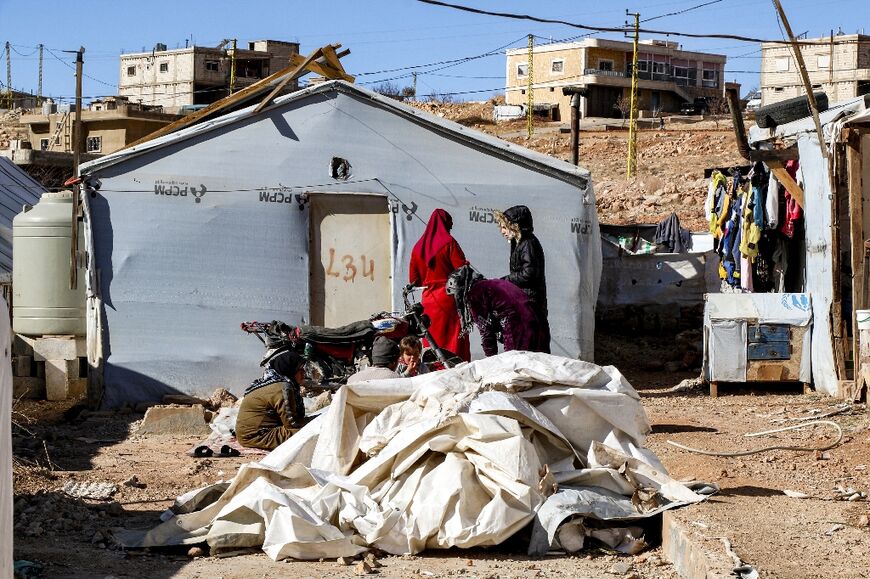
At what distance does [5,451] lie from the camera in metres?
3.42

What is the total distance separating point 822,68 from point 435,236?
177ft

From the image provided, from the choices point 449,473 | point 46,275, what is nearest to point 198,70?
point 46,275

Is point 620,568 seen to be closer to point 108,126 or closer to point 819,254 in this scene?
point 819,254

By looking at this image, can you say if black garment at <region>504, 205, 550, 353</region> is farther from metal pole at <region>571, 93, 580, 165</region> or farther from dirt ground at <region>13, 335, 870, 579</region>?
metal pole at <region>571, 93, 580, 165</region>

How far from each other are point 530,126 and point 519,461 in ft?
128

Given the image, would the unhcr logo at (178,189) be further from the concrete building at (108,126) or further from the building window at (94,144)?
the building window at (94,144)

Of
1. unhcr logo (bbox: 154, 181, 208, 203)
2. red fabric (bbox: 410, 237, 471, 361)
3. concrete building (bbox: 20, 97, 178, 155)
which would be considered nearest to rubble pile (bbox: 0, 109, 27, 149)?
concrete building (bbox: 20, 97, 178, 155)

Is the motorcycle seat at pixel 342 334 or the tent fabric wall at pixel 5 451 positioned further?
the motorcycle seat at pixel 342 334

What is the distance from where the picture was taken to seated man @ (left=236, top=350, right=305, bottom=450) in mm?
8836

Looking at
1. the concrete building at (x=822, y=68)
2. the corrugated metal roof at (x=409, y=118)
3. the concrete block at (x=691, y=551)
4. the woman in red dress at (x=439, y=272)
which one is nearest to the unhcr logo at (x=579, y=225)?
the corrugated metal roof at (x=409, y=118)

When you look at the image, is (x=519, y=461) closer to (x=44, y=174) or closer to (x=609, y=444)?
(x=609, y=444)

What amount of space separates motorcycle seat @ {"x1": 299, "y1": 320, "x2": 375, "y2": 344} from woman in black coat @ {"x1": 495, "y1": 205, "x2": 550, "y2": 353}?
156 cm

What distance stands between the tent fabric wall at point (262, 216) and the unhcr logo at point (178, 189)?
0.01 m

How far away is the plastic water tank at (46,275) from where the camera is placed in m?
13.0
